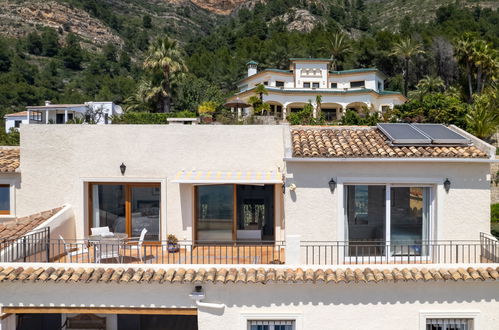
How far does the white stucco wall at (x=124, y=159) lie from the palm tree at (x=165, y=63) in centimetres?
4461

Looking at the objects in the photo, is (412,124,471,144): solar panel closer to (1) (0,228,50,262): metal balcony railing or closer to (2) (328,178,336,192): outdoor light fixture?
(2) (328,178,336,192): outdoor light fixture

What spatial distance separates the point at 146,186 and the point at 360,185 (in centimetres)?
1076

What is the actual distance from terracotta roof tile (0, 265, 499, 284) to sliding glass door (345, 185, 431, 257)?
6.34 ft

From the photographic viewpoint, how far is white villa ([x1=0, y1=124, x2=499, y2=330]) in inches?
590

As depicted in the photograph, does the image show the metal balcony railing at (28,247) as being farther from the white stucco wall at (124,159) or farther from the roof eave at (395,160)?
the roof eave at (395,160)

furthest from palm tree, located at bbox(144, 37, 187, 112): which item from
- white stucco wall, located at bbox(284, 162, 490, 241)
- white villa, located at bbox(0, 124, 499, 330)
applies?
white stucco wall, located at bbox(284, 162, 490, 241)

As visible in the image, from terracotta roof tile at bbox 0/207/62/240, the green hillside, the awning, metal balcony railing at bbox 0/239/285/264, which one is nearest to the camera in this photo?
metal balcony railing at bbox 0/239/285/264

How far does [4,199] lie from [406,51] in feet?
269

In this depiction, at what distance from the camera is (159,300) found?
49.5 feet

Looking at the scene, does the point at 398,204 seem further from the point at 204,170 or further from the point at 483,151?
the point at 204,170

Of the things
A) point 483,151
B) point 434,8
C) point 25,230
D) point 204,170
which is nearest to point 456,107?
point 483,151

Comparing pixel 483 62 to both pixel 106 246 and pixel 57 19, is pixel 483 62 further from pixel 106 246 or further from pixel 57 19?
pixel 57 19

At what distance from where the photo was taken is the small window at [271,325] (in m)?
15.2

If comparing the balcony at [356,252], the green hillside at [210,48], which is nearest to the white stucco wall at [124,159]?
the balcony at [356,252]
